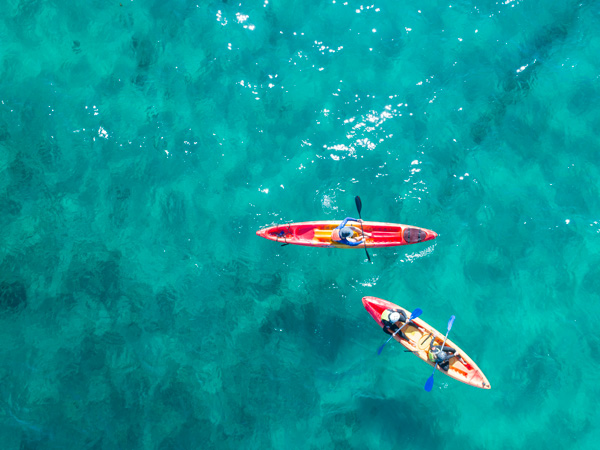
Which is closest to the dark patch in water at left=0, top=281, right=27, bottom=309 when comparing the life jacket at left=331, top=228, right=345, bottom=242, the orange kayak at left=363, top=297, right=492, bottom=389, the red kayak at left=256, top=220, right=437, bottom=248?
the red kayak at left=256, top=220, right=437, bottom=248

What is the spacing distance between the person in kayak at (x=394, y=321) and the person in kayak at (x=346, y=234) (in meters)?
3.41

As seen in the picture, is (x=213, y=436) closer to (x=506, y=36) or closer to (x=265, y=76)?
(x=265, y=76)

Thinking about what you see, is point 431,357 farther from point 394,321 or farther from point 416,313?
point 394,321

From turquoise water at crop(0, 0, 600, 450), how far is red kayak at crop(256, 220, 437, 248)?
2.50 feet

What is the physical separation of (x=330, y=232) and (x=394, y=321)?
4937 millimetres

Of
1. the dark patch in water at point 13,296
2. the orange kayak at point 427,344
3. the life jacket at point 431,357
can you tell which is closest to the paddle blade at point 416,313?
the orange kayak at point 427,344

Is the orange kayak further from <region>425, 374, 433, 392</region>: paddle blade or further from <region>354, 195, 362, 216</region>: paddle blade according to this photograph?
<region>354, 195, 362, 216</region>: paddle blade

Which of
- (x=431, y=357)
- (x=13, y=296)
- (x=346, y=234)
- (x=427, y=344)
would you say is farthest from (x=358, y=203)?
(x=13, y=296)

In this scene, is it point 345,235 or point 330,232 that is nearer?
point 345,235

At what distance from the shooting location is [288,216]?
1128 inches

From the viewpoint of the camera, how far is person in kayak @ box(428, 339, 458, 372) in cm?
2645

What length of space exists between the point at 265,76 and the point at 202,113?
3.59 metres

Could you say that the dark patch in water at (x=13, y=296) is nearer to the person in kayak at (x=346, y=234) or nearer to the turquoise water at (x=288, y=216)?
the turquoise water at (x=288, y=216)

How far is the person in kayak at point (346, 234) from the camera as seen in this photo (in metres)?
27.2
